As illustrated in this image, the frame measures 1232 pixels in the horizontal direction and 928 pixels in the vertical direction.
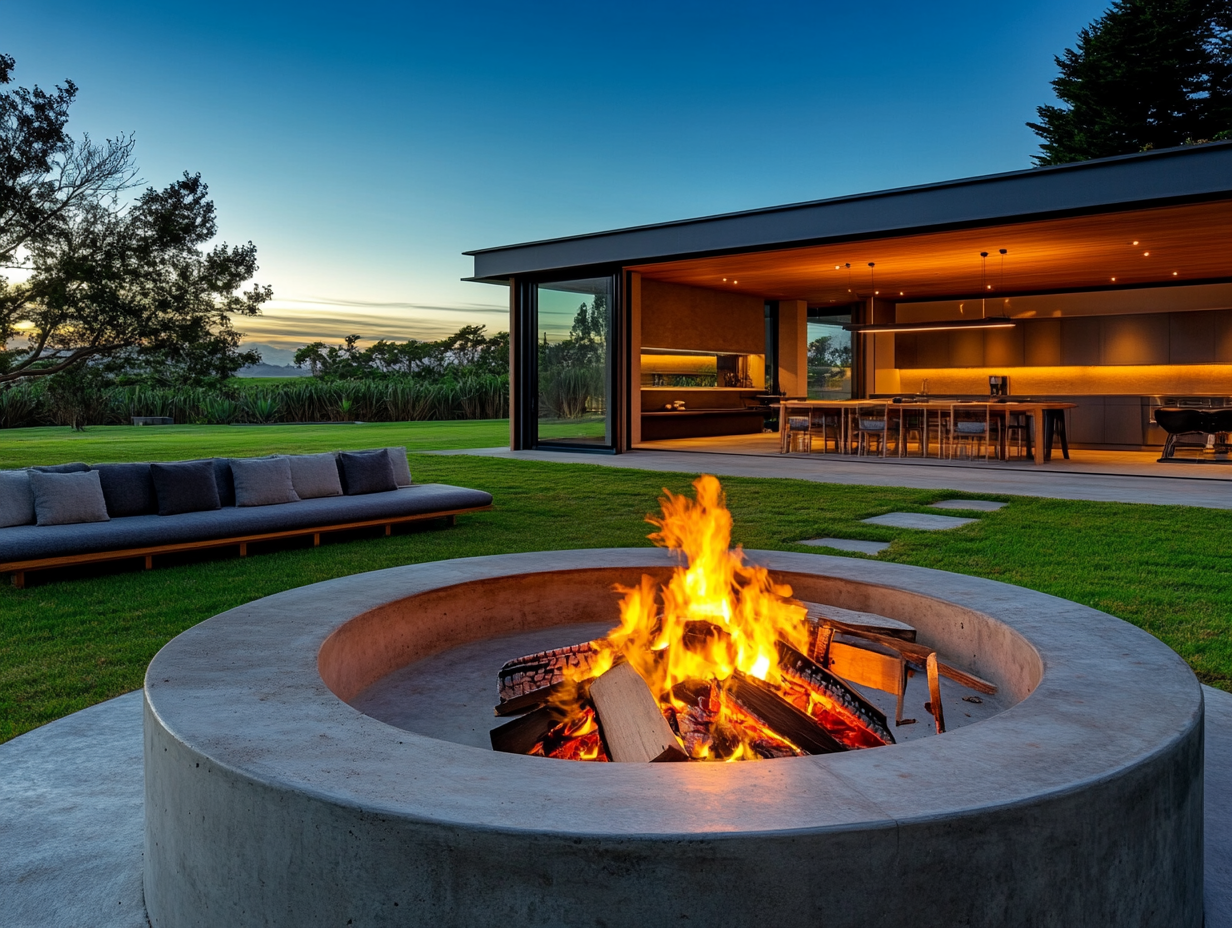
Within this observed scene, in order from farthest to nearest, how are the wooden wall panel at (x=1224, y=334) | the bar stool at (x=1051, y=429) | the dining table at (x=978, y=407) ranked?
the wooden wall panel at (x=1224, y=334) < the bar stool at (x=1051, y=429) < the dining table at (x=978, y=407)

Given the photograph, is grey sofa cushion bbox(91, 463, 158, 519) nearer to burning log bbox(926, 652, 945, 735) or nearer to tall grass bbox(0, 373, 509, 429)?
burning log bbox(926, 652, 945, 735)

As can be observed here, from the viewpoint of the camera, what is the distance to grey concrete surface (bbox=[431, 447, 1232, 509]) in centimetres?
877

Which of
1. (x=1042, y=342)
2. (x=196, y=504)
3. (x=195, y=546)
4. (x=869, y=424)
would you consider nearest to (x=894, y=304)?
(x=1042, y=342)

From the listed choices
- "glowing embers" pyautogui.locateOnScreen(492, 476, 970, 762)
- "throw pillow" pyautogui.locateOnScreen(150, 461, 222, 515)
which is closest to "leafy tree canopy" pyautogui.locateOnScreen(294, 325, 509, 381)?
"throw pillow" pyautogui.locateOnScreen(150, 461, 222, 515)

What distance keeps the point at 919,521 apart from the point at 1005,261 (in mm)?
7510

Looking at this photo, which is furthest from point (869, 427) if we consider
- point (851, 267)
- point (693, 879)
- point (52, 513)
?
point (693, 879)

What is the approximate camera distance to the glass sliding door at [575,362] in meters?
14.4

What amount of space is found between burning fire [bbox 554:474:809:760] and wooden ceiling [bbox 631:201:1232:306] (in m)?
8.60

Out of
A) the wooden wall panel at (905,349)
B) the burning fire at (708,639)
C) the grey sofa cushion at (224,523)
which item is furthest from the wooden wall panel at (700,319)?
the burning fire at (708,639)

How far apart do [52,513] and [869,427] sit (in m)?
10.8

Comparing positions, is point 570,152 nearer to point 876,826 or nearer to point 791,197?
point 791,197

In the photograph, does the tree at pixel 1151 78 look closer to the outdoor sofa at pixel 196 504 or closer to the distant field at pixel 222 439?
the distant field at pixel 222 439

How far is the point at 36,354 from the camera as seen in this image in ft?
38.8

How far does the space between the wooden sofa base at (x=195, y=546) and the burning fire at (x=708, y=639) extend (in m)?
3.64
